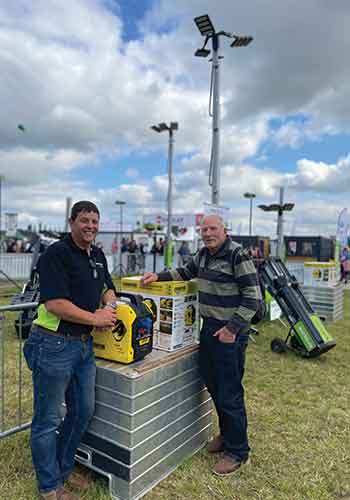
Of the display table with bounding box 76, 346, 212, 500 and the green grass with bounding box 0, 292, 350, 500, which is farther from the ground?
the display table with bounding box 76, 346, 212, 500

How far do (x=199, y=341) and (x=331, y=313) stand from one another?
6178 mm

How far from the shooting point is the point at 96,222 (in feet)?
7.41

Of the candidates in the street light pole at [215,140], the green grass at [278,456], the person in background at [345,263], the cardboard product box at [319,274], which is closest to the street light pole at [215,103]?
the street light pole at [215,140]

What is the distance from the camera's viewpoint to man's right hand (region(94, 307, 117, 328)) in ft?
7.08

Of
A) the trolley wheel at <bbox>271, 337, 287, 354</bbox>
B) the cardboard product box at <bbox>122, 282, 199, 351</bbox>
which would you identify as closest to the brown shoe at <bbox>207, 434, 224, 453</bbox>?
the cardboard product box at <bbox>122, 282, 199, 351</bbox>

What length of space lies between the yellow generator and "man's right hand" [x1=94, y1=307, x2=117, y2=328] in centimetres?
13

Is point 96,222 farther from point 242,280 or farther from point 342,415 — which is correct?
point 342,415

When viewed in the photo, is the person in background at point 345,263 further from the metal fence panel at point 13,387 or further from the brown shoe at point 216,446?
the brown shoe at point 216,446

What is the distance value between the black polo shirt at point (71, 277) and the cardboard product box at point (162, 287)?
23.4 inches

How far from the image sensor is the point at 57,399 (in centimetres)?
217

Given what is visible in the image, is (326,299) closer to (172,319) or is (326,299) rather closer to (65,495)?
(172,319)

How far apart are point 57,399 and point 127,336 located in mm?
544

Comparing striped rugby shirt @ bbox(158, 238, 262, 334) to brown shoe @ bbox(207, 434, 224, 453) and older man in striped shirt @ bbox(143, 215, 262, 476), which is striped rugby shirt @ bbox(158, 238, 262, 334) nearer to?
older man in striped shirt @ bbox(143, 215, 262, 476)

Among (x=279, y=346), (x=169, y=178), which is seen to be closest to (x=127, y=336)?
(x=279, y=346)
